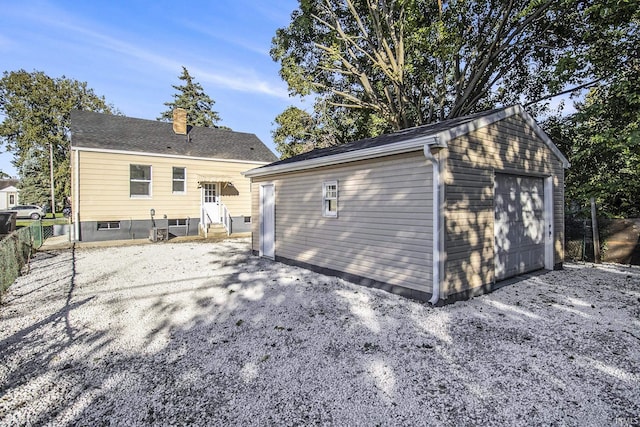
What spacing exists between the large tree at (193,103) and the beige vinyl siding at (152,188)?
73.2 feet

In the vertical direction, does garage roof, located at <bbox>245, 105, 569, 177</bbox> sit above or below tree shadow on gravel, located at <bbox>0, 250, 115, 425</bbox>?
above

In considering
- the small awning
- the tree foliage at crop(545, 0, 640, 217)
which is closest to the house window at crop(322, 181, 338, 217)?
the tree foliage at crop(545, 0, 640, 217)

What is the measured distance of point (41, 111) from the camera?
99.7 ft

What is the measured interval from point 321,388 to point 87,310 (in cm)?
A: 426

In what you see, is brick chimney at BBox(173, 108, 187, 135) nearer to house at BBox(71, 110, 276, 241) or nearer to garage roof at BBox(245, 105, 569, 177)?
house at BBox(71, 110, 276, 241)

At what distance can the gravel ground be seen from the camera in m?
2.60

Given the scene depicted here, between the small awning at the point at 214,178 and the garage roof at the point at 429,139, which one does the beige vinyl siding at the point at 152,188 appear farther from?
the garage roof at the point at 429,139

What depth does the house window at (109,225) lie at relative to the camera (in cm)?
1311

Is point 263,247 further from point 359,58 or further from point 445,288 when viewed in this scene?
point 359,58

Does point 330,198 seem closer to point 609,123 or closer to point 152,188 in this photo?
point 609,123

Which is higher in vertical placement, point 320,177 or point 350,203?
point 320,177

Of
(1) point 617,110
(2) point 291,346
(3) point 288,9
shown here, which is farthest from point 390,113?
(2) point 291,346

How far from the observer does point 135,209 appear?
1371 cm

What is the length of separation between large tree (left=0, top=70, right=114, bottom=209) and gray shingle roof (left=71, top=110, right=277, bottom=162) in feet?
61.8
